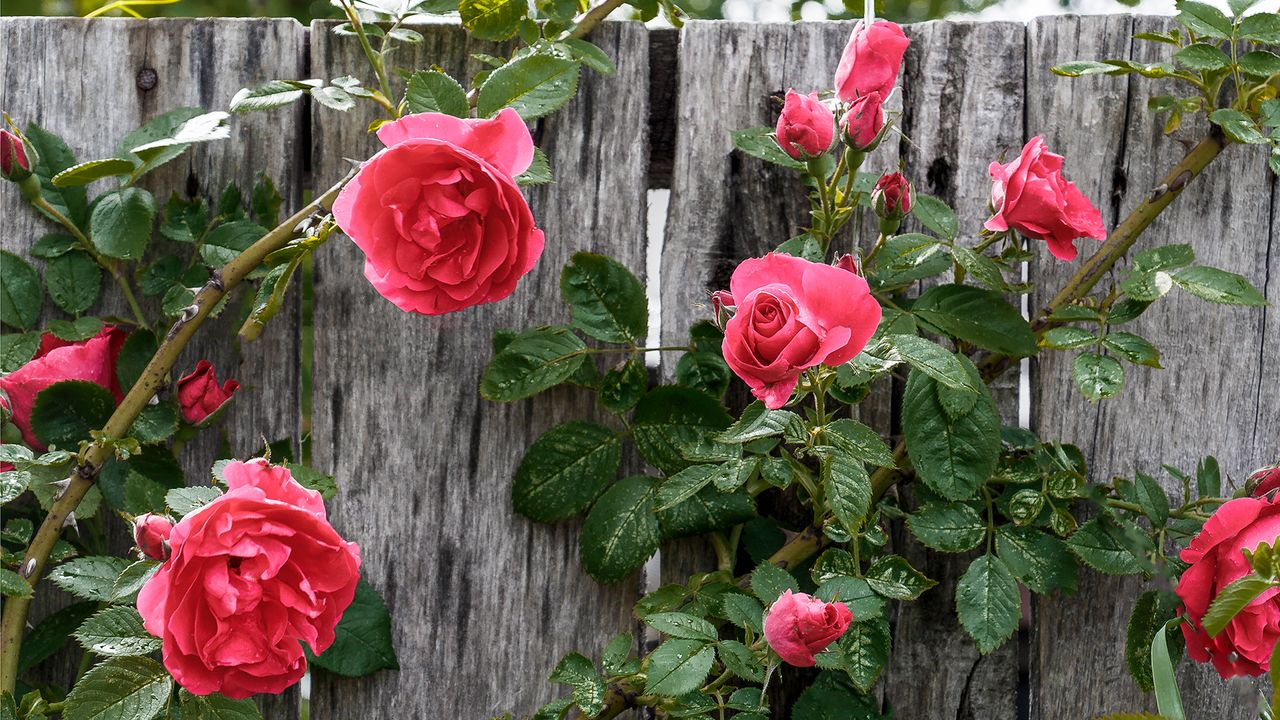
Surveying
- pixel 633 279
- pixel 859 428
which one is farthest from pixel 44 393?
pixel 859 428

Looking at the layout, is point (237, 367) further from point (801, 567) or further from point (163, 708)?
point (801, 567)

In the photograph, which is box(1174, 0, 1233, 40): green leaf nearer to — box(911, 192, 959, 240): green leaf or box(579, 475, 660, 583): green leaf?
box(911, 192, 959, 240): green leaf

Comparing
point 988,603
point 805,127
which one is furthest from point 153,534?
point 988,603

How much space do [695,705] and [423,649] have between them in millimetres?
353

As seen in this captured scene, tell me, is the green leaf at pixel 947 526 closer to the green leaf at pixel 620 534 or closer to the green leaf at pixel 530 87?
the green leaf at pixel 620 534

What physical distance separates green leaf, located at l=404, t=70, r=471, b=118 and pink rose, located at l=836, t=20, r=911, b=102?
0.42m

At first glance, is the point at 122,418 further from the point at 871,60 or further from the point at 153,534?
the point at 871,60

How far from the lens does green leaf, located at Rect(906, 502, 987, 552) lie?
1.18 meters

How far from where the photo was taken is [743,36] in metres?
1.30

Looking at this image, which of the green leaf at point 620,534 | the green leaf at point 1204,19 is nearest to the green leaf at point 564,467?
the green leaf at point 620,534

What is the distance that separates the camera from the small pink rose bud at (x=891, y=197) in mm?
1116

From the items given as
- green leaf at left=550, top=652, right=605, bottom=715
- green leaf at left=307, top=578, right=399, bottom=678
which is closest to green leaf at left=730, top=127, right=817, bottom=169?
green leaf at left=550, top=652, right=605, bottom=715

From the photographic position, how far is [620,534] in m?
1.22

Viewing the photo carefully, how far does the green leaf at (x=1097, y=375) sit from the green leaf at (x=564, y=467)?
0.53m
